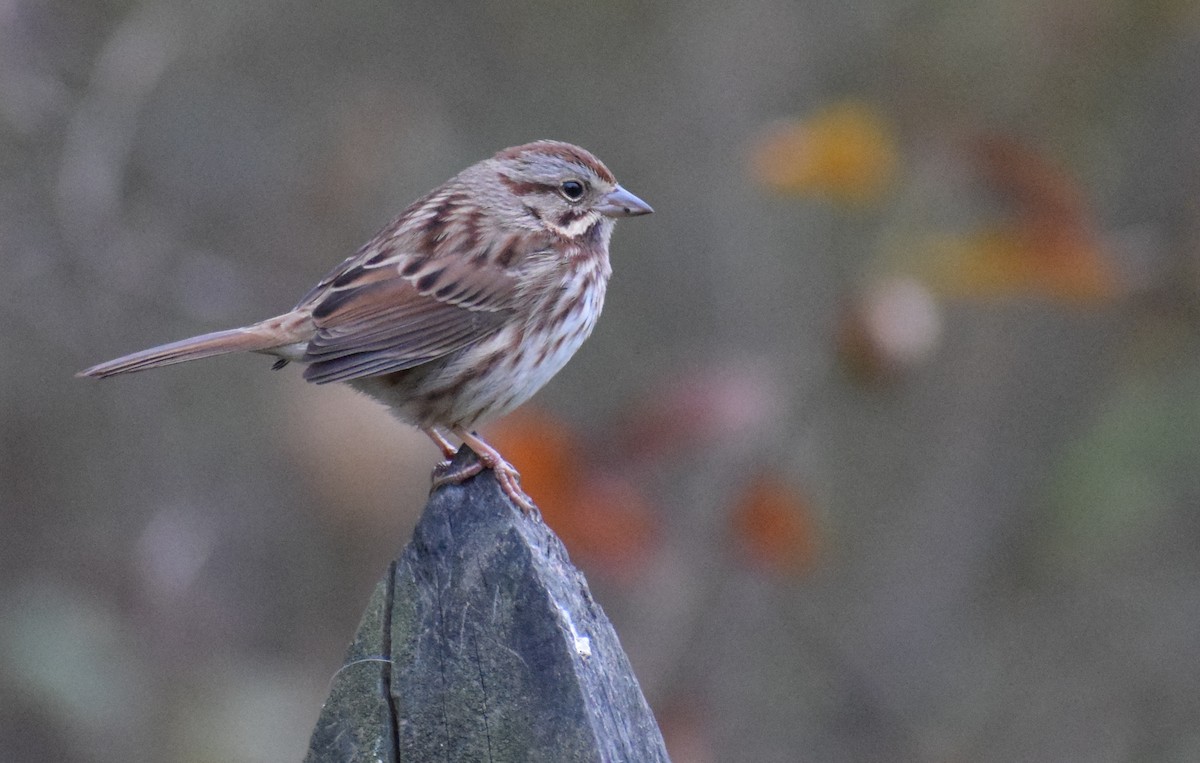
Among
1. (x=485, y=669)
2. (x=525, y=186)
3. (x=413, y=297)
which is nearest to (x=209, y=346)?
(x=413, y=297)

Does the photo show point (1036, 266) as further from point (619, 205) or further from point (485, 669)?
point (485, 669)

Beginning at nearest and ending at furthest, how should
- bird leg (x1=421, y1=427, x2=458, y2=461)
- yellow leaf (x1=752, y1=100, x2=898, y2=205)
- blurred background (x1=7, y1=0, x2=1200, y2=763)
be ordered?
1. bird leg (x1=421, y1=427, x2=458, y2=461)
2. yellow leaf (x1=752, y1=100, x2=898, y2=205)
3. blurred background (x1=7, y1=0, x2=1200, y2=763)

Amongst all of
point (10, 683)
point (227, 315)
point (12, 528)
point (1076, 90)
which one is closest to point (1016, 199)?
point (1076, 90)

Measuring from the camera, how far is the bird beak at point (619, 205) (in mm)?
5016

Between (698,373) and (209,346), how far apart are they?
2439mm

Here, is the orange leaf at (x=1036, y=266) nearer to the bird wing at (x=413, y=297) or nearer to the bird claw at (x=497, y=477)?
the bird wing at (x=413, y=297)

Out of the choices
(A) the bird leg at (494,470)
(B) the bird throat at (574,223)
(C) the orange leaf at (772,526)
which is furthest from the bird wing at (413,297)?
(C) the orange leaf at (772,526)

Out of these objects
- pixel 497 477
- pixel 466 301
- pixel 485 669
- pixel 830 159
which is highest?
pixel 830 159

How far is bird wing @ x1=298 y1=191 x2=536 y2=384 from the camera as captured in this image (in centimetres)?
446

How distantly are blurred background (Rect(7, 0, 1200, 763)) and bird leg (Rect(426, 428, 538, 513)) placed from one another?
1.63 metres

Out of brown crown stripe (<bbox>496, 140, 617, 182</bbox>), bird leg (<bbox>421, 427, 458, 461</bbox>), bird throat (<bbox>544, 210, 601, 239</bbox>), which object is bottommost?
bird leg (<bbox>421, 427, 458, 461</bbox>)

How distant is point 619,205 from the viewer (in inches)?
199

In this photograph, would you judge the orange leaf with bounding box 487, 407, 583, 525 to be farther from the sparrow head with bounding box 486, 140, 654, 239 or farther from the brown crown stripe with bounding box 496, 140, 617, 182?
the brown crown stripe with bounding box 496, 140, 617, 182

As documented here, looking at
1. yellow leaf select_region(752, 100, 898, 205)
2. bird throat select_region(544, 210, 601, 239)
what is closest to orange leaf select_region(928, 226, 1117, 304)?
yellow leaf select_region(752, 100, 898, 205)
